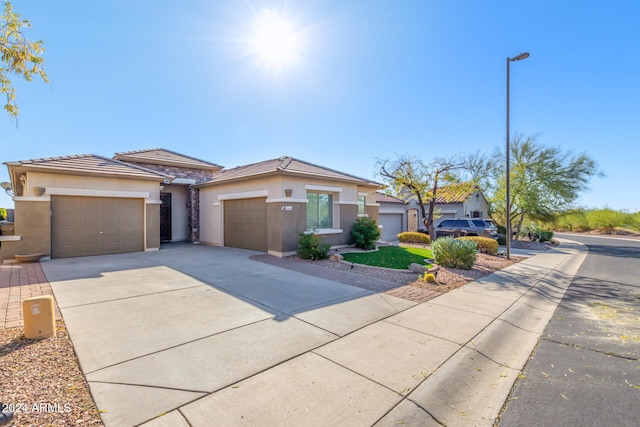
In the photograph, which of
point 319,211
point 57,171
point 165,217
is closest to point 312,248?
point 319,211

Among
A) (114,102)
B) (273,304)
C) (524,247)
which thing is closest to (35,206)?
(114,102)

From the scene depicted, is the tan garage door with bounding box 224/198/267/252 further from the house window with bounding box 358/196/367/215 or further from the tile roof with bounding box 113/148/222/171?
the house window with bounding box 358/196/367/215

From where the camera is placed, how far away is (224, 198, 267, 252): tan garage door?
12.9 m

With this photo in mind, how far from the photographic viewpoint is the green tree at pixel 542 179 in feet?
72.8

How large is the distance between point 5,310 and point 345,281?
708 cm

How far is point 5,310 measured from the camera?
523 cm

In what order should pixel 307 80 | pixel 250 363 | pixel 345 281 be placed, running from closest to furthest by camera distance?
pixel 250 363
pixel 345 281
pixel 307 80

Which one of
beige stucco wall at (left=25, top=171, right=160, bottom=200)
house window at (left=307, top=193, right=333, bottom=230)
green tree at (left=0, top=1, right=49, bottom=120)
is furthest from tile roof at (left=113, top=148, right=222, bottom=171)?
green tree at (left=0, top=1, right=49, bottom=120)

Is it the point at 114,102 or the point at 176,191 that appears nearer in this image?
the point at 114,102

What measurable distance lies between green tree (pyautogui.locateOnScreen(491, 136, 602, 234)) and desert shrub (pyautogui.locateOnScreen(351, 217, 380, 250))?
15749 mm

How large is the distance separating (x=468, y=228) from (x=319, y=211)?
43.6 feet

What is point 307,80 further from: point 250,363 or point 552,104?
point 552,104

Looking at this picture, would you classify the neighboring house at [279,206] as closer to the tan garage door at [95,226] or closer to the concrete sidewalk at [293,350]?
the tan garage door at [95,226]

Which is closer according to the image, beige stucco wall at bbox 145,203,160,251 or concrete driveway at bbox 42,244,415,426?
concrete driveway at bbox 42,244,415,426
